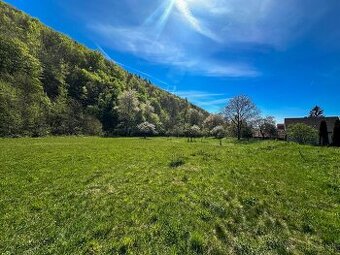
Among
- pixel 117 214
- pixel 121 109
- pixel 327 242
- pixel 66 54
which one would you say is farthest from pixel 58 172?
pixel 66 54

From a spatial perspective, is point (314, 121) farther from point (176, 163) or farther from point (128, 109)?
point (176, 163)

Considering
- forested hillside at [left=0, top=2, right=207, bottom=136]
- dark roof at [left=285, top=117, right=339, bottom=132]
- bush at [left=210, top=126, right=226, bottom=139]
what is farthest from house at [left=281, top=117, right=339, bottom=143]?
forested hillside at [left=0, top=2, right=207, bottom=136]

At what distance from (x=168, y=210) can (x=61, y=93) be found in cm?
10426

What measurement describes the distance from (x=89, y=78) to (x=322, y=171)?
12748 cm

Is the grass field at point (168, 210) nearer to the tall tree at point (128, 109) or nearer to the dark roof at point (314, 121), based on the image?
the dark roof at point (314, 121)

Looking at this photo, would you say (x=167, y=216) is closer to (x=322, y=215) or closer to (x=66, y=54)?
(x=322, y=215)

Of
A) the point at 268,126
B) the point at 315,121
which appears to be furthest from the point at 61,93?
the point at 315,121

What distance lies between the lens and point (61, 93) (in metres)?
103

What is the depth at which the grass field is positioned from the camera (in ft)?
29.4

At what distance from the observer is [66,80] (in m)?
Answer: 122

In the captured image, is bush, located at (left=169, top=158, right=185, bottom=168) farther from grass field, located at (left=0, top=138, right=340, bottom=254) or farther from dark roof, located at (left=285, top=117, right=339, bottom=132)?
dark roof, located at (left=285, top=117, right=339, bottom=132)

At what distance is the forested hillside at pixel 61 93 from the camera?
2466 inches

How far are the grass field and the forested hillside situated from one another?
46.8m

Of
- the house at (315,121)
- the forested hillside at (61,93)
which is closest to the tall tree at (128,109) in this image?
the forested hillside at (61,93)
